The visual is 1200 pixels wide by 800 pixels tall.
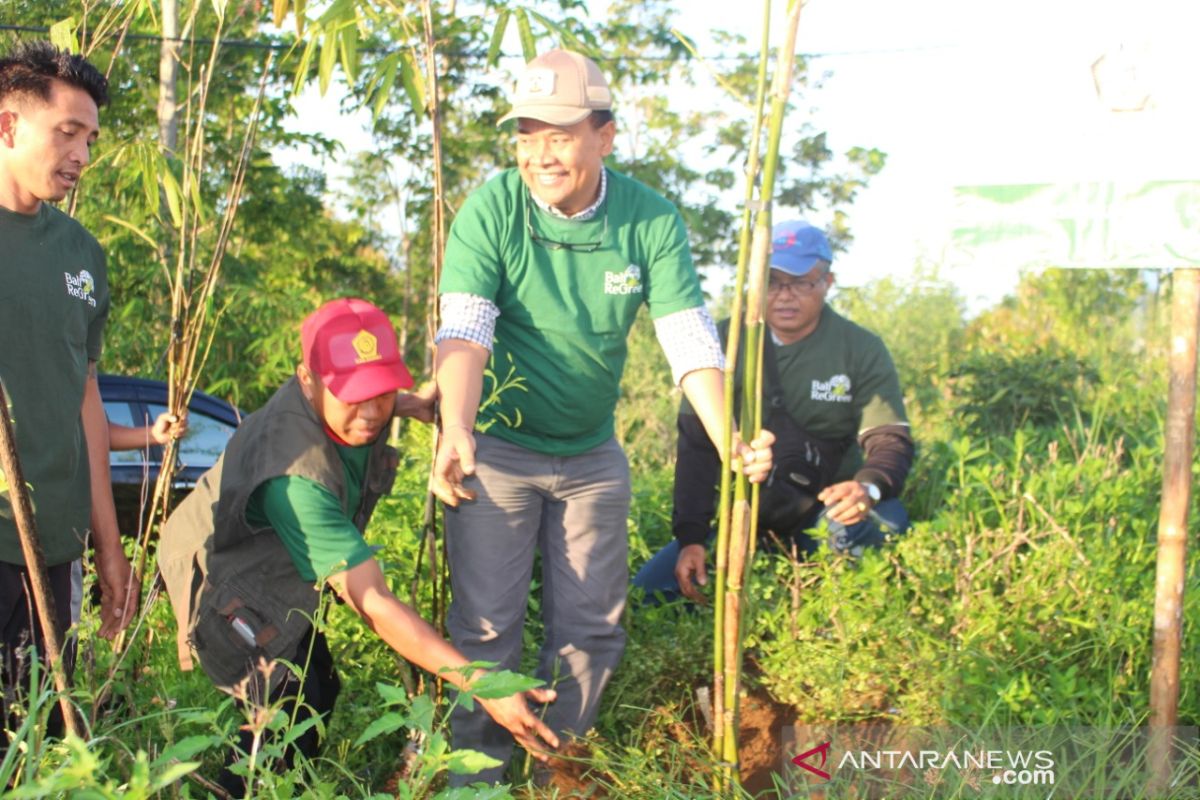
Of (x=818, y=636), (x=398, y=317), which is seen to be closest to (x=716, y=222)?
(x=398, y=317)

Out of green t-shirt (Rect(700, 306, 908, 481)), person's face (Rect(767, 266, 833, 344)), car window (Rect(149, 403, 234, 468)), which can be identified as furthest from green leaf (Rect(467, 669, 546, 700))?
car window (Rect(149, 403, 234, 468))

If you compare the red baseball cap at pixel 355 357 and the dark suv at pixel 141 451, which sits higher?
the red baseball cap at pixel 355 357

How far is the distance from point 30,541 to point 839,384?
130 inches

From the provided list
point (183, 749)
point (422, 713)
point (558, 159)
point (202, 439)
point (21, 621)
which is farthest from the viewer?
point (202, 439)

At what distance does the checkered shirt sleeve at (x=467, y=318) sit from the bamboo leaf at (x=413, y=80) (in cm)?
47

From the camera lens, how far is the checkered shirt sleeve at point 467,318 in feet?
9.98

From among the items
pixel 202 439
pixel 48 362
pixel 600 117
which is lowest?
pixel 202 439

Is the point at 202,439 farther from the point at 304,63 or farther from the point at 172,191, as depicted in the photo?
the point at 304,63

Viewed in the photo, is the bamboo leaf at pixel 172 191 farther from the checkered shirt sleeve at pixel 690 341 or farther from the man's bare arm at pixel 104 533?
the checkered shirt sleeve at pixel 690 341

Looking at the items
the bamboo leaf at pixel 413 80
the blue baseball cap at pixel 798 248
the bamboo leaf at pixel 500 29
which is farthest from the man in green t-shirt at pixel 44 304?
the blue baseball cap at pixel 798 248

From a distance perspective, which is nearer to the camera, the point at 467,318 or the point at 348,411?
→ the point at 348,411

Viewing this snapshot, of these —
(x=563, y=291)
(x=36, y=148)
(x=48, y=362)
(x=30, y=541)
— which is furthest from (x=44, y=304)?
(x=563, y=291)

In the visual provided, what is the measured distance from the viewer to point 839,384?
4.76 m

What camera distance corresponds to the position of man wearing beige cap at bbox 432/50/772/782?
319cm
